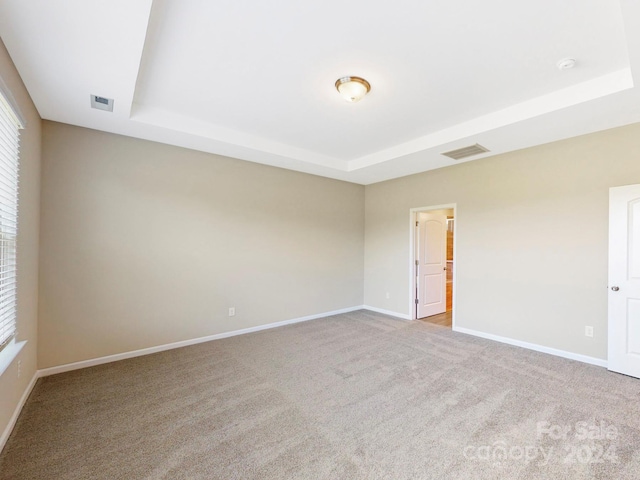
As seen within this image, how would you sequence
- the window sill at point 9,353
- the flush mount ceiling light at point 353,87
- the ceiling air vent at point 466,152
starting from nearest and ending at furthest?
the window sill at point 9,353 < the flush mount ceiling light at point 353,87 < the ceiling air vent at point 466,152

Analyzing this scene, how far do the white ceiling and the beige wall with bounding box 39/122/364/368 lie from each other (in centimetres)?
45

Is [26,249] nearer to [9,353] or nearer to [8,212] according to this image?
[8,212]

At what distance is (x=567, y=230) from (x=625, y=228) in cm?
53

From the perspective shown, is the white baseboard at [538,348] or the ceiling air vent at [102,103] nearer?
the ceiling air vent at [102,103]

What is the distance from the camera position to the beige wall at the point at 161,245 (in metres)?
3.05

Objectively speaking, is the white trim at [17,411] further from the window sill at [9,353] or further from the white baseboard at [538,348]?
the white baseboard at [538,348]

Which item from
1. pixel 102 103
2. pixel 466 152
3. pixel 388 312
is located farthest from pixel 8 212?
pixel 388 312

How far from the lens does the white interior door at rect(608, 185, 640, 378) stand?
2908 millimetres

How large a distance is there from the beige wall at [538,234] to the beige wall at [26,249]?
496cm

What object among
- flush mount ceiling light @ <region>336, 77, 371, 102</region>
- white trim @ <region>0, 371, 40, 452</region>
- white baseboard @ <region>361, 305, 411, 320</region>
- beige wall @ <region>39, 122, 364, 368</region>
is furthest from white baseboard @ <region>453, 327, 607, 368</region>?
white trim @ <region>0, 371, 40, 452</region>

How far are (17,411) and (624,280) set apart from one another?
5.60 m

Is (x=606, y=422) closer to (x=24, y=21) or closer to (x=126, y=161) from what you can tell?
(x=24, y=21)

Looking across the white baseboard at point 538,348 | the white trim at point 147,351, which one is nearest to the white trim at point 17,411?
the white trim at point 147,351

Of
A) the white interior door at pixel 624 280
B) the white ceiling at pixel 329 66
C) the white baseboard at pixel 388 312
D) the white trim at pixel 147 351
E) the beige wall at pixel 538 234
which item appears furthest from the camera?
the white baseboard at pixel 388 312
